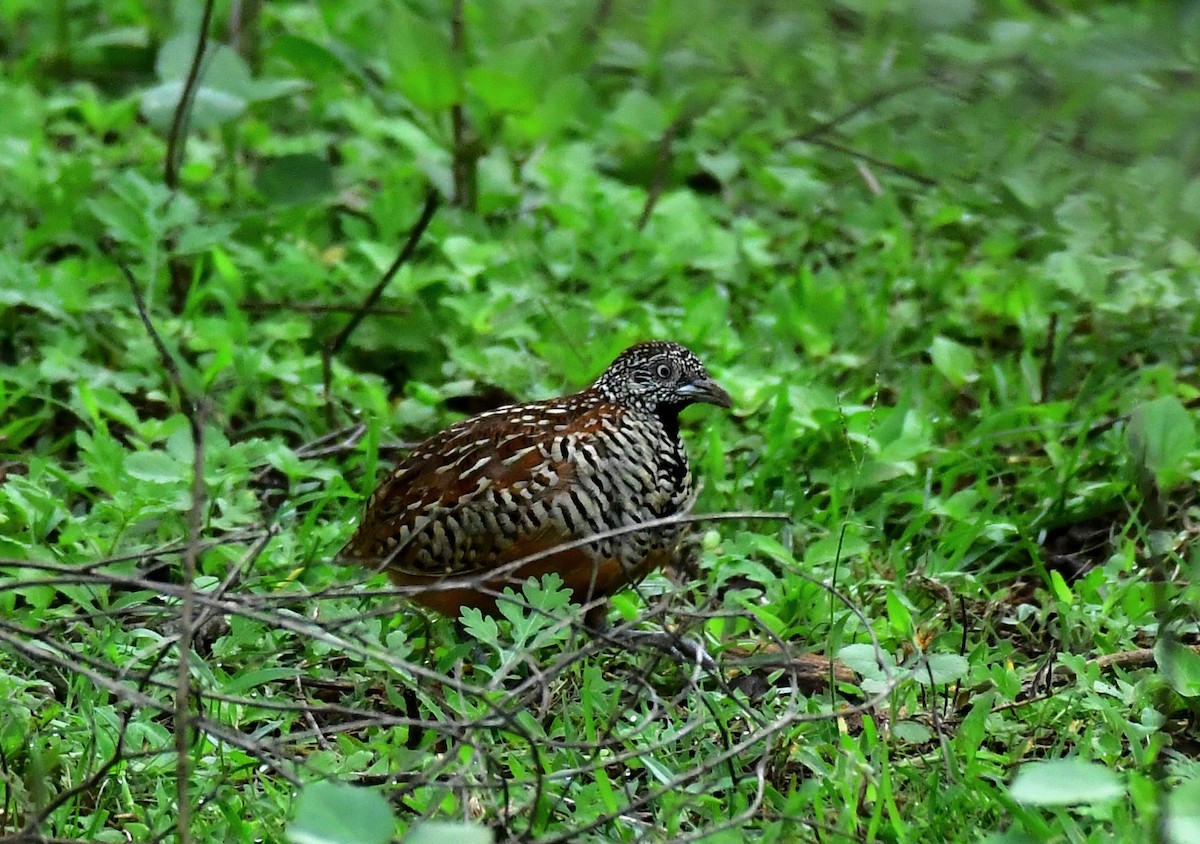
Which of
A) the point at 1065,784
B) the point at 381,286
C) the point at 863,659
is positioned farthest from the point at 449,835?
the point at 381,286

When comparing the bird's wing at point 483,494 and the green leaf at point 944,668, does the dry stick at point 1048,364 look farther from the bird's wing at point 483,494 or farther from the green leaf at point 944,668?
the green leaf at point 944,668

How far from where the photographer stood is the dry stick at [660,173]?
21.9 ft

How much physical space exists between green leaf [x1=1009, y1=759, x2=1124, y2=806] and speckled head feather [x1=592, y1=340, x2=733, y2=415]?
2182 millimetres

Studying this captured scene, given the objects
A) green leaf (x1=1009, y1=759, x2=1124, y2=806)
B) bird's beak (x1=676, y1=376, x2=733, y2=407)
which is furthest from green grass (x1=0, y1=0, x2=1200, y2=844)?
bird's beak (x1=676, y1=376, x2=733, y2=407)

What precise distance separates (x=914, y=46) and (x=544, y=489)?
5.27ft

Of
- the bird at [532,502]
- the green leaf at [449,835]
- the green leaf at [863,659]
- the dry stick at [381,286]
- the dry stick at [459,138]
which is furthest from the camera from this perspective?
the dry stick at [459,138]

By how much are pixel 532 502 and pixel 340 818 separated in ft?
5.70

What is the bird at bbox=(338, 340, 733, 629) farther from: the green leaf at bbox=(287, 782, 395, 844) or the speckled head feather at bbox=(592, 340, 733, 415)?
the green leaf at bbox=(287, 782, 395, 844)

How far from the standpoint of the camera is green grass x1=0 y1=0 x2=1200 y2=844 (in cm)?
327

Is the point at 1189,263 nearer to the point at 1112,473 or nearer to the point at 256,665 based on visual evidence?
the point at 1112,473

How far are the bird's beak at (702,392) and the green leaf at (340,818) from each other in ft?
7.49

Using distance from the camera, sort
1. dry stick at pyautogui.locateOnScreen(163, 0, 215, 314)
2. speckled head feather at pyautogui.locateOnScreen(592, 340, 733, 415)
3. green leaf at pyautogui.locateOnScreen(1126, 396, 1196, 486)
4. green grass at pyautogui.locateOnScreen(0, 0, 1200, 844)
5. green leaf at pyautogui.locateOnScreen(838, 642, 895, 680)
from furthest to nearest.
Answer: dry stick at pyautogui.locateOnScreen(163, 0, 215, 314), speckled head feather at pyautogui.locateOnScreen(592, 340, 733, 415), green leaf at pyautogui.locateOnScreen(1126, 396, 1196, 486), green leaf at pyautogui.locateOnScreen(838, 642, 895, 680), green grass at pyautogui.locateOnScreen(0, 0, 1200, 844)

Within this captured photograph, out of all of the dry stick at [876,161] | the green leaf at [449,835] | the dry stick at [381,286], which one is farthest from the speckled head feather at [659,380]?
the green leaf at [449,835]

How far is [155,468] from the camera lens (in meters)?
4.33
